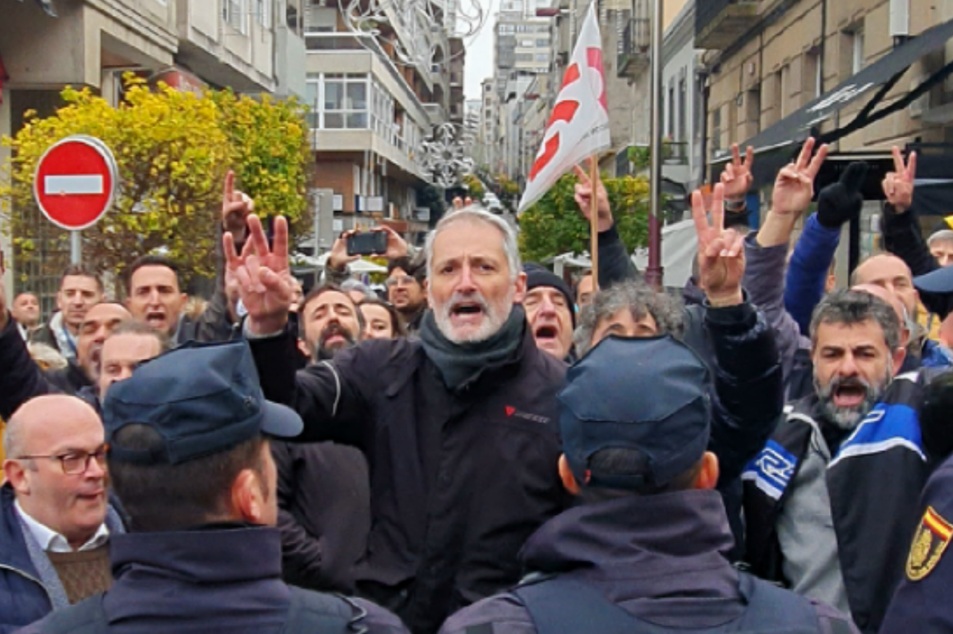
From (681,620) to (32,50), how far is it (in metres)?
16.4

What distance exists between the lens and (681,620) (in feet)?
7.36

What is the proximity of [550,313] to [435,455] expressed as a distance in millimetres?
2029

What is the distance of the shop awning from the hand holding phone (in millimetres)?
5324

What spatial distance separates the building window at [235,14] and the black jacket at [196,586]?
23859 mm

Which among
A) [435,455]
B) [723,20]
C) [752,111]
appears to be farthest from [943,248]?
[752,111]

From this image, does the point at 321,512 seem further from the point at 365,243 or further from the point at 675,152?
the point at 675,152

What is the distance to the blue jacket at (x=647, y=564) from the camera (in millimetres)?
2252

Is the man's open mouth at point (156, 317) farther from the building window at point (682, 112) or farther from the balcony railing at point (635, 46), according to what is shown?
the balcony railing at point (635, 46)

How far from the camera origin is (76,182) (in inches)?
336

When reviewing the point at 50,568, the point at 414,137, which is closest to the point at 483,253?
the point at 50,568

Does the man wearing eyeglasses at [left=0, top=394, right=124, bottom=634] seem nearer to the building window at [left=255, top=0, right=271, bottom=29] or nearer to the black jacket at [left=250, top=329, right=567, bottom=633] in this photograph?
the black jacket at [left=250, top=329, right=567, bottom=633]

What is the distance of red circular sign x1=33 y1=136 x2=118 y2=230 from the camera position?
8.51 m

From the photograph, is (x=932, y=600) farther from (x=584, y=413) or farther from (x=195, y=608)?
(x=195, y=608)

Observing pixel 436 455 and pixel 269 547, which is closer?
pixel 269 547
